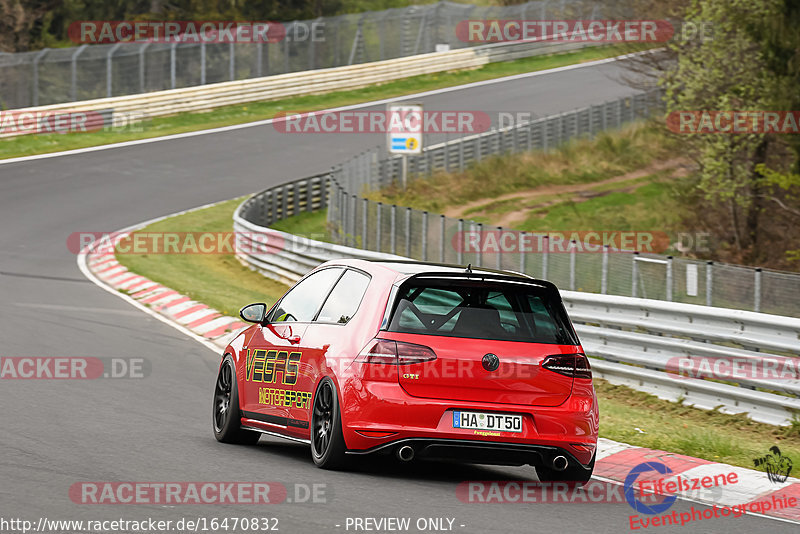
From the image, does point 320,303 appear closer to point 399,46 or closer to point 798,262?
point 798,262

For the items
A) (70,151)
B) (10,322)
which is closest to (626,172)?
(70,151)

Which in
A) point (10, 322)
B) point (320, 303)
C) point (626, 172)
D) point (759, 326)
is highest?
point (320, 303)

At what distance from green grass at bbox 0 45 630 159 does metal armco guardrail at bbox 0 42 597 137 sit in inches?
13.4

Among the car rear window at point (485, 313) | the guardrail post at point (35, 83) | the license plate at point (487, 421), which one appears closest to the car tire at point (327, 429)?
the car rear window at point (485, 313)

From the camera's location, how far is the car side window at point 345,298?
8758mm

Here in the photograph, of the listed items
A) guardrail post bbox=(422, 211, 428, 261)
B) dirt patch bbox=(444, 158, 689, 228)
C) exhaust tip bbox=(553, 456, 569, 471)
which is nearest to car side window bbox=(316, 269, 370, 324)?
exhaust tip bbox=(553, 456, 569, 471)

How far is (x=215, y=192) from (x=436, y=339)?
27925 mm

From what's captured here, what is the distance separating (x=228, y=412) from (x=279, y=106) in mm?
39744

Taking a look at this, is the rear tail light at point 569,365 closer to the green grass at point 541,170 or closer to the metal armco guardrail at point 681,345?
the metal armco guardrail at point 681,345

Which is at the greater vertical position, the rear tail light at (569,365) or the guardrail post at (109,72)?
the rear tail light at (569,365)

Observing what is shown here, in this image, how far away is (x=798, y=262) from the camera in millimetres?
26734

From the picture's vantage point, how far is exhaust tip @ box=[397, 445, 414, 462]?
321 inches

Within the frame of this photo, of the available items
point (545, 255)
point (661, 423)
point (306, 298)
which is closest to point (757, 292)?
point (661, 423)

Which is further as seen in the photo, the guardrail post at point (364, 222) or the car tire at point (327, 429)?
the guardrail post at point (364, 222)
